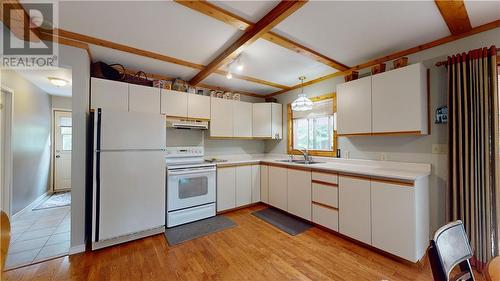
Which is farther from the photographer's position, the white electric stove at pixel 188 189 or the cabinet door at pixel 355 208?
the white electric stove at pixel 188 189

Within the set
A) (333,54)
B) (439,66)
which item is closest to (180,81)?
(333,54)

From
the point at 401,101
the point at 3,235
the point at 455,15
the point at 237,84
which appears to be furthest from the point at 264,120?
the point at 3,235

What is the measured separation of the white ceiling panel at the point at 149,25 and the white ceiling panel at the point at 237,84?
0.98m

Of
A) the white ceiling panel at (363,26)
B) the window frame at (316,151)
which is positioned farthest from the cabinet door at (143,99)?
the window frame at (316,151)

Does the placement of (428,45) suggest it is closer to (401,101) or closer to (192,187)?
(401,101)

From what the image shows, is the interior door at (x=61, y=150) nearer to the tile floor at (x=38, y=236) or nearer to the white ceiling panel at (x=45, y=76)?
the white ceiling panel at (x=45, y=76)

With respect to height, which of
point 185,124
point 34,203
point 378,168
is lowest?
point 34,203

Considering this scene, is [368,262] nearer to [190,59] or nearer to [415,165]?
[415,165]

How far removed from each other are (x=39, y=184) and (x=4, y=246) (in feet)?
14.2

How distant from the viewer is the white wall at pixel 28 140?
9.73ft

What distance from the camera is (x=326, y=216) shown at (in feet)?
8.77

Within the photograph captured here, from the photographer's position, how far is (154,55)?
2541 millimetres

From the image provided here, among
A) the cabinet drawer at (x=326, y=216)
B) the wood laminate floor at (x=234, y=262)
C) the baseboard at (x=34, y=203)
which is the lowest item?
the wood laminate floor at (x=234, y=262)

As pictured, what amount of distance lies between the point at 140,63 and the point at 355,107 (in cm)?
307
